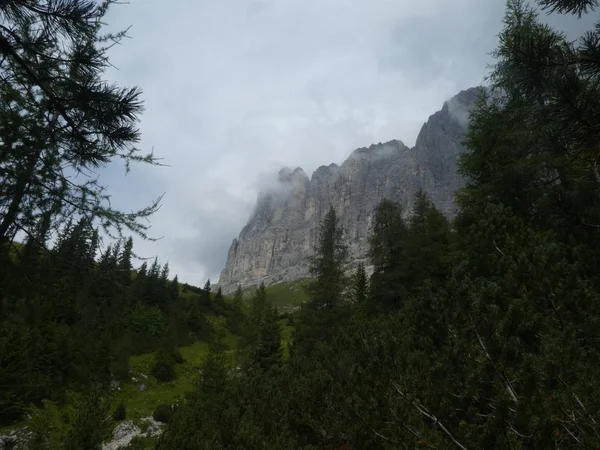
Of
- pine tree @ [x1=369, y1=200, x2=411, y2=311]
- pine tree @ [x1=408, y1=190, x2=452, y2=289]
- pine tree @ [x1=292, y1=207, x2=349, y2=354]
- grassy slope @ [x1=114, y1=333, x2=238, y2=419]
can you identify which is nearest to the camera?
pine tree @ [x1=408, y1=190, x2=452, y2=289]

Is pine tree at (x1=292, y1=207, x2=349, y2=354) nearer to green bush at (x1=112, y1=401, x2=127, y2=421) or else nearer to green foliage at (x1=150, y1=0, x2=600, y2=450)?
green foliage at (x1=150, y1=0, x2=600, y2=450)

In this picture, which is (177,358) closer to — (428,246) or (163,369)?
(163,369)

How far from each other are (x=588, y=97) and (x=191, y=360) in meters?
44.9

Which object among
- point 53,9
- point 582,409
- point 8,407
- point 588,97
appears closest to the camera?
point 582,409

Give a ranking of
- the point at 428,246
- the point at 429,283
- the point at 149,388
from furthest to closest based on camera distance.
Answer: the point at 149,388 < the point at 428,246 < the point at 429,283

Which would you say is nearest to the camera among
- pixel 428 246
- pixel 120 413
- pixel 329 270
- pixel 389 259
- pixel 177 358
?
pixel 428 246

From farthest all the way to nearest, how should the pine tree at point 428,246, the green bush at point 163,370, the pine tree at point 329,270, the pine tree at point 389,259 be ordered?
the green bush at point 163,370
the pine tree at point 329,270
the pine tree at point 389,259
the pine tree at point 428,246

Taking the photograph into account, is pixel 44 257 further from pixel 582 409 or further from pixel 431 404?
pixel 582 409

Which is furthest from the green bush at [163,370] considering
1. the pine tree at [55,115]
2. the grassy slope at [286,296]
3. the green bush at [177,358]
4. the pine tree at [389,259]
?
the grassy slope at [286,296]

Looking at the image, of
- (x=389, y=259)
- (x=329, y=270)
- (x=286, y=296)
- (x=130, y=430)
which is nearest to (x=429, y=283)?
(x=389, y=259)

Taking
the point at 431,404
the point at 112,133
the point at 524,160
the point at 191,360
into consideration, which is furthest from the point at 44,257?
the point at 191,360

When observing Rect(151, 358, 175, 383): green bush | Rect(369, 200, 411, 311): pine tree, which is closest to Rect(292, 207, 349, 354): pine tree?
Rect(369, 200, 411, 311): pine tree

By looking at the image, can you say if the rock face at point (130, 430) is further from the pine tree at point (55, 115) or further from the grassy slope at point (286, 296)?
the grassy slope at point (286, 296)

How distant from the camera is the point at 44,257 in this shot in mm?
4547
